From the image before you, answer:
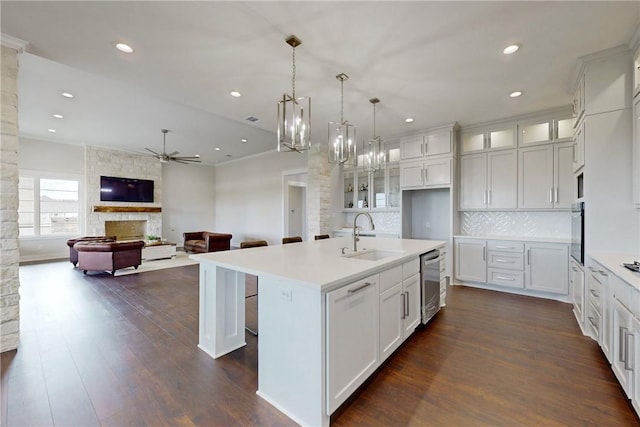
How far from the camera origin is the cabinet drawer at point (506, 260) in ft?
13.4

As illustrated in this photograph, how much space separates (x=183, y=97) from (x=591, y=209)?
5.01 metres

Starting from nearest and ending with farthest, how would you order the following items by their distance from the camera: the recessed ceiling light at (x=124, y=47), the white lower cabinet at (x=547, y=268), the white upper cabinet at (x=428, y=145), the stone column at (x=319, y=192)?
the recessed ceiling light at (x=124, y=47) → the white lower cabinet at (x=547, y=268) → the white upper cabinet at (x=428, y=145) → the stone column at (x=319, y=192)

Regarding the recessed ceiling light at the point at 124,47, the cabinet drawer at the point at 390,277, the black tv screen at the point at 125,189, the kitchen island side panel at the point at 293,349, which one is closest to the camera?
the kitchen island side panel at the point at 293,349

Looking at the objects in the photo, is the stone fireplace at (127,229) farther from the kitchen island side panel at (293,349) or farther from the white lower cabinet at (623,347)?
the white lower cabinet at (623,347)

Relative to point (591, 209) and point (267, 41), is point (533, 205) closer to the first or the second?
point (591, 209)

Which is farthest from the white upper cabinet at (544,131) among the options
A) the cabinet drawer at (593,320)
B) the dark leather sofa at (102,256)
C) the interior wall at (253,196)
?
the dark leather sofa at (102,256)

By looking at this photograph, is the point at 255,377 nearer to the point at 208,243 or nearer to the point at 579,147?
the point at 579,147

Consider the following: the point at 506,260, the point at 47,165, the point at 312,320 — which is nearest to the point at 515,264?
the point at 506,260

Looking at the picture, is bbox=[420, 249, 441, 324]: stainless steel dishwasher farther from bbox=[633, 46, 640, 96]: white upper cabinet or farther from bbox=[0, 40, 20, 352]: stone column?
bbox=[0, 40, 20, 352]: stone column

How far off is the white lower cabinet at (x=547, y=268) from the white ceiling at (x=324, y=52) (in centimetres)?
211

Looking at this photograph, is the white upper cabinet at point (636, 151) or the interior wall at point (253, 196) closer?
the white upper cabinet at point (636, 151)

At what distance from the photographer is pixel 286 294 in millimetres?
1683

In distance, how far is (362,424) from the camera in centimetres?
160

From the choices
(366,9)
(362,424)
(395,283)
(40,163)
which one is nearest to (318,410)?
(362,424)
